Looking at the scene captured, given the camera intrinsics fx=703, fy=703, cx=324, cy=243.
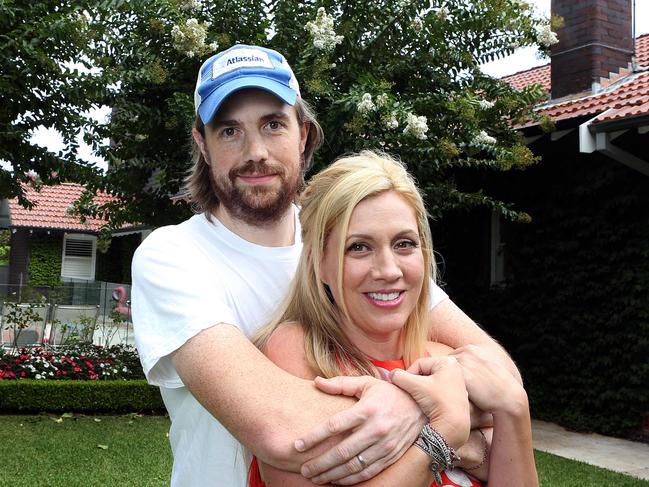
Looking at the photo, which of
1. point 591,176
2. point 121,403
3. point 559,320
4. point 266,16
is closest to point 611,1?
point 591,176

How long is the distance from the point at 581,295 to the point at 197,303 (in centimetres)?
817

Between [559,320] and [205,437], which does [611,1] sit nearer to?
[559,320]

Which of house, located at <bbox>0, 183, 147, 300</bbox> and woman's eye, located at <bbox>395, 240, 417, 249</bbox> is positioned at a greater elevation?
woman's eye, located at <bbox>395, 240, 417, 249</bbox>

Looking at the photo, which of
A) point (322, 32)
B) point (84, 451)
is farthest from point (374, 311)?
point (84, 451)

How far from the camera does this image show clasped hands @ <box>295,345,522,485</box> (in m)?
1.30

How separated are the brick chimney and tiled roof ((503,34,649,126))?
20 centimetres

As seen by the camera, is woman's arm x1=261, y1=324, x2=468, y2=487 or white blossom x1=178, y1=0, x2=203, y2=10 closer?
woman's arm x1=261, y1=324, x2=468, y2=487

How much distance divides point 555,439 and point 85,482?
206 inches

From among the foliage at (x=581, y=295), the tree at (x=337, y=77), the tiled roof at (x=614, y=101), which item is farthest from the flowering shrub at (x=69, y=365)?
the tiled roof at (x=614, y=101)

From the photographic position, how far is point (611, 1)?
32.1 ft

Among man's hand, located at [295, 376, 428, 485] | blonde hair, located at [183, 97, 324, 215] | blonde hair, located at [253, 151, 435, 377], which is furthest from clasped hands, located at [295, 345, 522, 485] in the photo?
blonde hair, located at [183, 97, 324, 215]

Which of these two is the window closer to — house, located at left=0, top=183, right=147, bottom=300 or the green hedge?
house, located at left=0, top=183, right=147, bottom=300

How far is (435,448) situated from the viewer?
136 cm

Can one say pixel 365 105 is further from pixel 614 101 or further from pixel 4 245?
pixel 4 245
